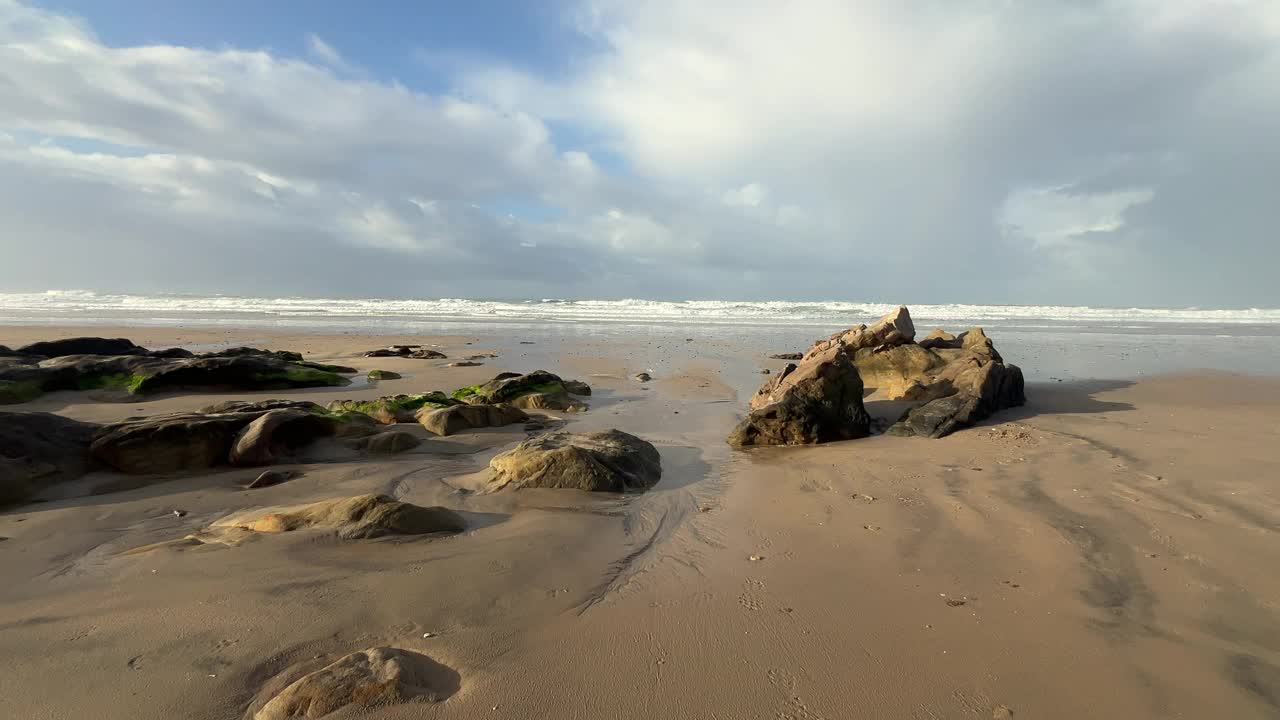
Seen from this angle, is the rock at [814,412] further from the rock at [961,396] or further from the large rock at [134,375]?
the large rock at [134,375]

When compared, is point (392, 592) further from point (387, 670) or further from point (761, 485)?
point (761, 485)

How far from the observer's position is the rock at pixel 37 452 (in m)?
4.88

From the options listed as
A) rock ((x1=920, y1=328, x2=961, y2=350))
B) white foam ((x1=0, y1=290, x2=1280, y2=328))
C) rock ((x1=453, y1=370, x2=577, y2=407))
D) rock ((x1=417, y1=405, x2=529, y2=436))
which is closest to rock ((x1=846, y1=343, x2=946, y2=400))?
rock ((x1=920, y1=328, x2=961, y2=350))

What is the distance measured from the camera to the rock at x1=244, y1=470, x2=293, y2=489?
543cm

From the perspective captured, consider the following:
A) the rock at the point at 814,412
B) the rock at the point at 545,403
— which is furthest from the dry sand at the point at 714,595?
the rock at the point at 545,403

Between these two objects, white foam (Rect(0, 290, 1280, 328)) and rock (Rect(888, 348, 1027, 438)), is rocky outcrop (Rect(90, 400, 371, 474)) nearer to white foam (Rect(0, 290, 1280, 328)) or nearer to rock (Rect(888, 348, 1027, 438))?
rock (Rect(888, 348, 1027, 438))

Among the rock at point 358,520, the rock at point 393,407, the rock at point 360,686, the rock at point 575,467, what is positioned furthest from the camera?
the rock at point 393,407

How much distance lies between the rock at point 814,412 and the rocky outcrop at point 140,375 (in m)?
8.41

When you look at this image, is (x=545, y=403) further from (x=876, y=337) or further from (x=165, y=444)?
(x=876, y=337)

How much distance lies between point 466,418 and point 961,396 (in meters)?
6.62

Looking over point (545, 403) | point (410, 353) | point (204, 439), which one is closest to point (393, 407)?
point (545, 403)

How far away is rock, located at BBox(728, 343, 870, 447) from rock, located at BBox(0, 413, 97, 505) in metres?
6.47

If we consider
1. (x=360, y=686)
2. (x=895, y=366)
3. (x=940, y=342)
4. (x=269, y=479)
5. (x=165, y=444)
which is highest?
(x=940, y=342)

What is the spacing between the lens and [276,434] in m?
6.27
